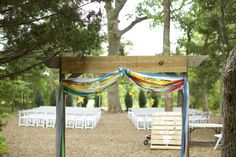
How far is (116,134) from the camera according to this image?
15750 millimetres

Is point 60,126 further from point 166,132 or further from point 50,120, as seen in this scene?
point 50,120

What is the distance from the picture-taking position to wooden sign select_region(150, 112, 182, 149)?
12188mm

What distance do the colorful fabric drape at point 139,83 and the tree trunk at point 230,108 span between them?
5571 mm

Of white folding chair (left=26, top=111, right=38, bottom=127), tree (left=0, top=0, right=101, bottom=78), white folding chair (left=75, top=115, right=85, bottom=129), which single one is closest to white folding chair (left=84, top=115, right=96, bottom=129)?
white folding chair (left=75, top=115, right=85, bottom=129)

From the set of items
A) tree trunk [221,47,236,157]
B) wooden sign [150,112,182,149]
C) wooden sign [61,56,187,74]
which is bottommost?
wooden sign [150,112,182,149]

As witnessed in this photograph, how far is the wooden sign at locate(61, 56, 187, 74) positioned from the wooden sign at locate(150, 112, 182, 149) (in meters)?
4.64

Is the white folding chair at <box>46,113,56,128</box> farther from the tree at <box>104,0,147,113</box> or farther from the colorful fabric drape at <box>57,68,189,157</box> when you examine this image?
the tree at <box>104,0,147,113</box>

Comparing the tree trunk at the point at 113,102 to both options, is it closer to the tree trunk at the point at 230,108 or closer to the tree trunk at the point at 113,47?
the tree trunk at the point at 113,47

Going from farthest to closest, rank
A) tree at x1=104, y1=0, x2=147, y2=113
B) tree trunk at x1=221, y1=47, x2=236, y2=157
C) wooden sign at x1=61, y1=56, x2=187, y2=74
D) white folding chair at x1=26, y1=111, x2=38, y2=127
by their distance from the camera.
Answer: tree at x1=104, y1=0, x2=147, y2=113
white folding chair at x1=26, y1=111, x2=38, y2=127
wooden sign at x1=61, y1=56, x2=187, y2=74
tree trunk at x1=221, y1=47, x2=236, y2=157

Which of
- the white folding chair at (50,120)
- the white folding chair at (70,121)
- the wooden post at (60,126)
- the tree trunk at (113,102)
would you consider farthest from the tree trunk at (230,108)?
the tree trunk at (113,102)

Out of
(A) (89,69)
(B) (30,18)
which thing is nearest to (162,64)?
(A) (89,69)

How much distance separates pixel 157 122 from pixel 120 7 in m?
17.0

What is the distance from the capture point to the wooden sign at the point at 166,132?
12.2 m

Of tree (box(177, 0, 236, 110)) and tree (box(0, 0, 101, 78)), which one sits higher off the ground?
tree (box(177, 0, 236, 110))
